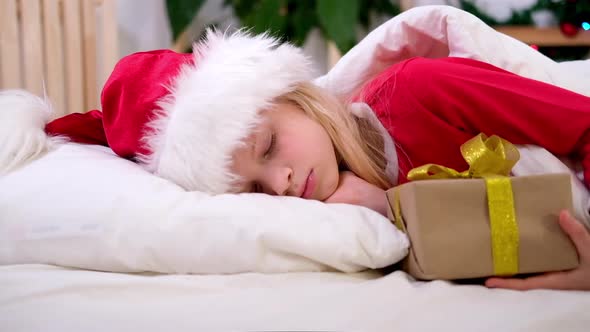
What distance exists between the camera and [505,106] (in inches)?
31.8

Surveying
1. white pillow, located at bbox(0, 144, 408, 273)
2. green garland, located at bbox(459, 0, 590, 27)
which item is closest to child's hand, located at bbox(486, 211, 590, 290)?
white pillow, located at bbox(0, 144, 408, 273)

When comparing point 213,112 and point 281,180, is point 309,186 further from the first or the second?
point 213,112

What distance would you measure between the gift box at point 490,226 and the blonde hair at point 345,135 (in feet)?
0.85

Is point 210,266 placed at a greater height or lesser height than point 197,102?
lesser

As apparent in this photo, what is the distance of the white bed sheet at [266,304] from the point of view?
0.54m

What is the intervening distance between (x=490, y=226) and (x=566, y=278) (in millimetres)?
111

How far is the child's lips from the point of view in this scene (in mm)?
840

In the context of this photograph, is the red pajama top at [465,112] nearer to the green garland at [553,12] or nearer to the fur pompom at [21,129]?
the fur pompom at [21,129]

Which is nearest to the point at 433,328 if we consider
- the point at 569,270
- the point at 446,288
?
the point at 446,288

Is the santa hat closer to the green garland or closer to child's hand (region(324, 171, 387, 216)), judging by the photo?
child's hand (region(324, 171, 387, 216))

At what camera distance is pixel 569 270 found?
0.65 metres

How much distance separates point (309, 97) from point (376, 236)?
0.32 m

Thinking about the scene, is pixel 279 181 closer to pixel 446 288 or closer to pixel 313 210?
pixel 313 210

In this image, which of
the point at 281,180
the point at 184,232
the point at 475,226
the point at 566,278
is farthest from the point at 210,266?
the point at 566,278
